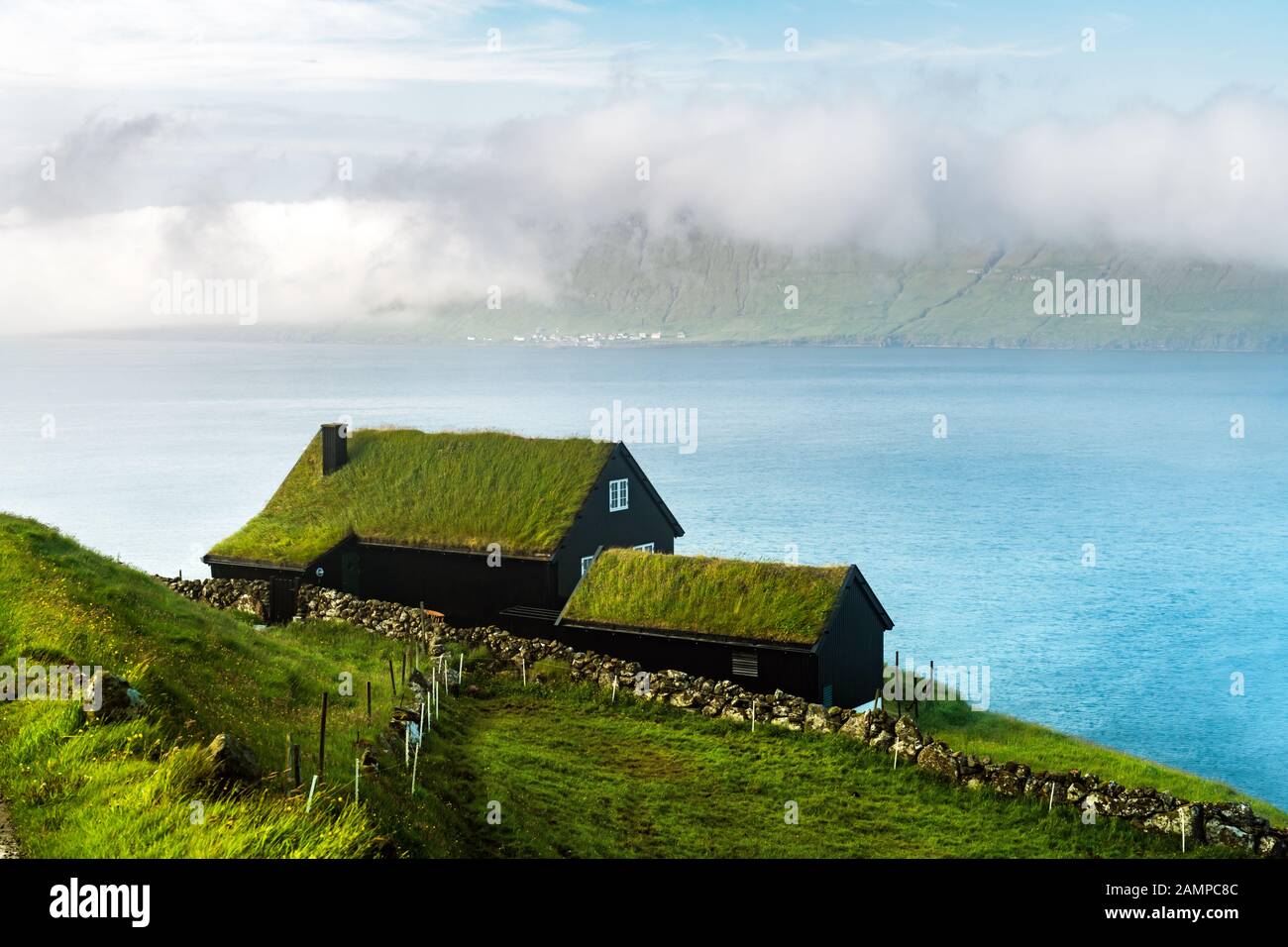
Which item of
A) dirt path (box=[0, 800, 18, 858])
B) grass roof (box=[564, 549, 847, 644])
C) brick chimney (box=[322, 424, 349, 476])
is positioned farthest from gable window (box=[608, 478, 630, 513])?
dirt path (box=[0, 800, 18, 858])

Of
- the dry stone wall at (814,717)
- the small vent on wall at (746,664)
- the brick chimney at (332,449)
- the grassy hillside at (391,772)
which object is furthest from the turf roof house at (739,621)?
the brick chimney at (332,449)

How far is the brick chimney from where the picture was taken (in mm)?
48656

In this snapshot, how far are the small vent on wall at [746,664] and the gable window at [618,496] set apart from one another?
1191cm

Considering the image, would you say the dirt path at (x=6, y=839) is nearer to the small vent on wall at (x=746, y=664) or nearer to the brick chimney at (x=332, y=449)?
the small vent on wall at (x=746, y=664)

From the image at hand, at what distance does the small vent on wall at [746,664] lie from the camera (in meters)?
33.4

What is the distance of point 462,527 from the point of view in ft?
143

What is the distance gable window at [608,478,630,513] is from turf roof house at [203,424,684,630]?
0.24 ft

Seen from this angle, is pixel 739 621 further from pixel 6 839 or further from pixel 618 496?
A: pixel 6 839

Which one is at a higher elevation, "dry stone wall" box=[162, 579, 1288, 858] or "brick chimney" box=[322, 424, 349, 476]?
"brick chimney" box=[322, 424, 349, 476]

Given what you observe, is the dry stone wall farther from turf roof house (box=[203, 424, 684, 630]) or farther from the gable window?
the gable window

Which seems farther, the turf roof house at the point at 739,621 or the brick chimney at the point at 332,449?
the brick chimney at the point at 332,449
